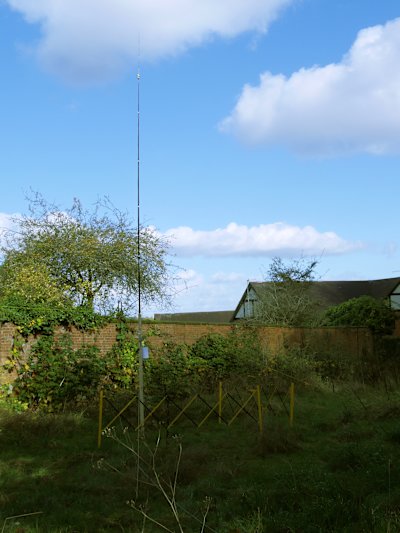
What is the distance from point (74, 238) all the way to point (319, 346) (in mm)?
8569

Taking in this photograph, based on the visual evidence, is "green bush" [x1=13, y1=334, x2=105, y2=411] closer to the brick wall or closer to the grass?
the brick wall

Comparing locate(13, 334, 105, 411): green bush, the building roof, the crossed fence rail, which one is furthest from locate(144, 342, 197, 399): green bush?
the building roof

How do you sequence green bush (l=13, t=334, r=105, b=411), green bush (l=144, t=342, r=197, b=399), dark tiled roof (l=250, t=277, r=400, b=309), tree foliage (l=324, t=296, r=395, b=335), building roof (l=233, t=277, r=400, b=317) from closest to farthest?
green bush (l=13, t=334, r=105, b=411) < green bush (l=144, t=342, r=197, b=399) < tree foliage (l=324, t=296, r=395, b=335) < building roof (l=233, t=277, r=400, b=317) < dark tiled roof (l=250, t=277, r=400, b=309)

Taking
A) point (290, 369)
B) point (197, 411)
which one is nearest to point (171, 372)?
point (197, 411)

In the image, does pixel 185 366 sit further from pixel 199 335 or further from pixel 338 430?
pixel 338 430

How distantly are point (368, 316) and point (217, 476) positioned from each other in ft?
52.4

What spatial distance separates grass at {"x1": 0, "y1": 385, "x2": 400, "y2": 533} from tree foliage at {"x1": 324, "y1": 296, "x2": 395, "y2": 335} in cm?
1057

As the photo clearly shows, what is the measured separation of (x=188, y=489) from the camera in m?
6.48

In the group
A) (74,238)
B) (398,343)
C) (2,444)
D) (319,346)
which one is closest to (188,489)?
(2,444)

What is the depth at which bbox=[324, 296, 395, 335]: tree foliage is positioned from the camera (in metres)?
21.2

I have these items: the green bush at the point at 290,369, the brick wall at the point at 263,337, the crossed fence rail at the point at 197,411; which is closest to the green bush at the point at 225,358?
the brick wall at the point at 263,337

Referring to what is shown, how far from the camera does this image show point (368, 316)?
2177 centimetres

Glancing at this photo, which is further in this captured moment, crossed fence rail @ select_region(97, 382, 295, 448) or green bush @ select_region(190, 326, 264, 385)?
green bush @ select_region(190, 326, 264, 385)

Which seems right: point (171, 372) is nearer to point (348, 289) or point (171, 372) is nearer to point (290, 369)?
point (290, 369)
